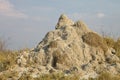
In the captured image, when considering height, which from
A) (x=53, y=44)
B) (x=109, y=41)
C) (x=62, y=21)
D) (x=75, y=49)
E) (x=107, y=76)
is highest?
(x=62, y=21)

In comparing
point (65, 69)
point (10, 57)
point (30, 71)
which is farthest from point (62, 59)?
point (10, 57)

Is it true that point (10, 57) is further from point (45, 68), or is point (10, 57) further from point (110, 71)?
point (110, 71)

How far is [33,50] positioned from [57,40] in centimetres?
107

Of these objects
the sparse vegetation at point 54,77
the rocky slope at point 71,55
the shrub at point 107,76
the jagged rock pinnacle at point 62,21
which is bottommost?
the shrub at point 107,76

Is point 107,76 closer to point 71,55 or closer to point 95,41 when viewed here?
point 71,55

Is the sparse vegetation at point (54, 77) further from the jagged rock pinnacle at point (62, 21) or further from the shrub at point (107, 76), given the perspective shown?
the jagged rock pinnacle at point (62, 21)

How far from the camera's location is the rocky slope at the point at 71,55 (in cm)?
1206

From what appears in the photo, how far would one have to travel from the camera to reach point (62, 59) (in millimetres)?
12477

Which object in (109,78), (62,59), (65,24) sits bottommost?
(109,78)

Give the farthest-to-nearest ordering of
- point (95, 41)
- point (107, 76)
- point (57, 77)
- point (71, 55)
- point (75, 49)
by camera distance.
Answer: point (95, 41) < point (75, 49) < point (71, 55) < point (57, 77) < point (107, 76)

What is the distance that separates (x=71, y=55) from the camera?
41.4 feet

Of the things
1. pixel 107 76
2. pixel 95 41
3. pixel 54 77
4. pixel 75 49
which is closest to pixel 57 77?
pixel 54 77

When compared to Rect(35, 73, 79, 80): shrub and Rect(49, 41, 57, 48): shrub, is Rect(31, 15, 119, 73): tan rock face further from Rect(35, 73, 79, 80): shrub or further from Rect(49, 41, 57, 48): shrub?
Rect(35, 73, 79, 80): shrub

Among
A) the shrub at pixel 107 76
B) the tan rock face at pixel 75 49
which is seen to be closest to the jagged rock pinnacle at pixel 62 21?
the tan rock face at pixel 75 49
